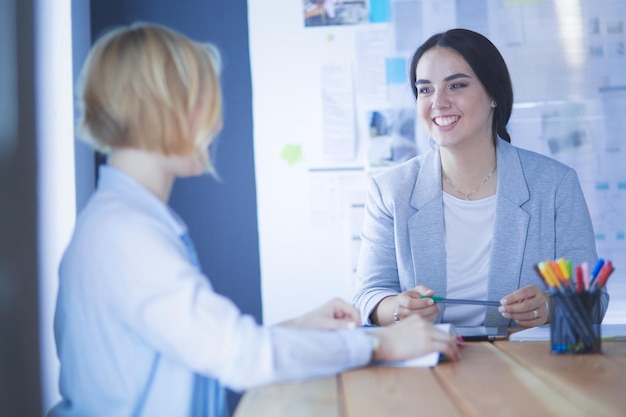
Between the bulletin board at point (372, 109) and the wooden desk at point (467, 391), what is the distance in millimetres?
1659

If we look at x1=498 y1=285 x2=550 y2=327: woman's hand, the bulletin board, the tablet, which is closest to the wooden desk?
the tablet

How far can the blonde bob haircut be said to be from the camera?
3.48 feet

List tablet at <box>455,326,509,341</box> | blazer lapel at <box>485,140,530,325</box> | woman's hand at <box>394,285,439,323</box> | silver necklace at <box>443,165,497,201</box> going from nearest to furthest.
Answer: tablet at <box>455,326,509,341</box> → woman's hand at <box>394,285,439,323</box> → blazer lapel at <box>485,140,530,325</box> → silver necklace at <box>443,165,497,201</box>

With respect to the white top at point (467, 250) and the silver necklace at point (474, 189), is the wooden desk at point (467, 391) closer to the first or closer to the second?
the white top at point (467, 250)

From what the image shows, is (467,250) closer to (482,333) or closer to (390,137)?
(482,333)

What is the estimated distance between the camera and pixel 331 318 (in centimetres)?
129

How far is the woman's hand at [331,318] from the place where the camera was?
4.16ft

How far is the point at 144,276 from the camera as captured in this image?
961 mm

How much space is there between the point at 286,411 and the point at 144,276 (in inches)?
9.8

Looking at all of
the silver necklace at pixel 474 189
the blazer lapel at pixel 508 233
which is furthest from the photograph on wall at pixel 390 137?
the blazer lapel at pixel 508 233

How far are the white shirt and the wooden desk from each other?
46 mm

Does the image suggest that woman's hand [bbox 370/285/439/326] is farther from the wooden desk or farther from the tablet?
the wooden desk

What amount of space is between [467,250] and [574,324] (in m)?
0.81

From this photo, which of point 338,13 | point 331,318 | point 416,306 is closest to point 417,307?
point 416,306
